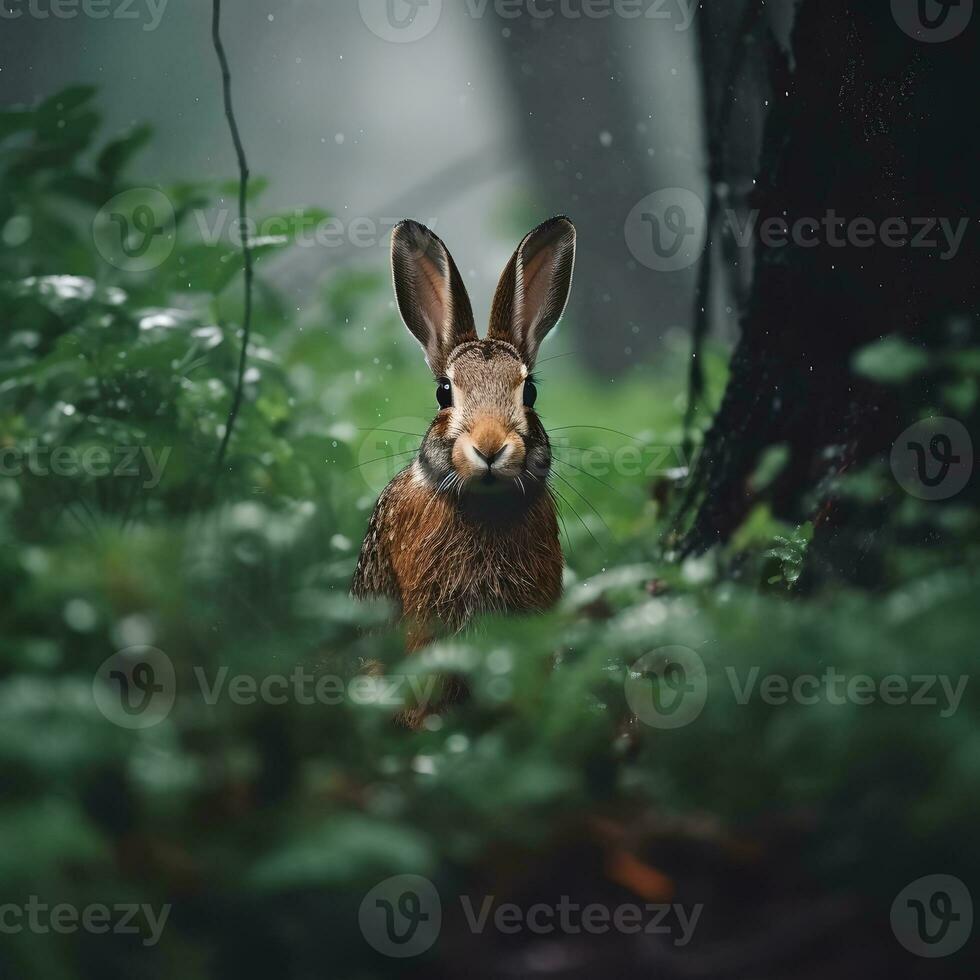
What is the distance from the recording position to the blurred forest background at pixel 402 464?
1.76 metres

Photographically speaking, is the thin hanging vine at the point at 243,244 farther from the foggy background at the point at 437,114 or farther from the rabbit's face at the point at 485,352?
the rabbit's face at the point at 485,352

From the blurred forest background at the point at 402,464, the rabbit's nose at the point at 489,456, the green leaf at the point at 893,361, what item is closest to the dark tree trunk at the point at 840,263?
the blurred forest background at the point at 402,464

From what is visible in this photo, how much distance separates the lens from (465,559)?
133 inches

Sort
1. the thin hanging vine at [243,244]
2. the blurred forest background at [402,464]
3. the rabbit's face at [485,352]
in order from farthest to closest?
the thin hanging vine at [243,244] < the rabbit's face at [485,352] < the blurred forest background at [402,464]

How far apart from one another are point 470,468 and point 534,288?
91 cm

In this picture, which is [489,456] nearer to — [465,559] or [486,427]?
[486,427]

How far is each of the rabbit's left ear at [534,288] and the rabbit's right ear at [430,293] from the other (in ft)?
0.44

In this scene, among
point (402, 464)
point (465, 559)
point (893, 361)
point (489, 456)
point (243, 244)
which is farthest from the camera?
point (402, 464)

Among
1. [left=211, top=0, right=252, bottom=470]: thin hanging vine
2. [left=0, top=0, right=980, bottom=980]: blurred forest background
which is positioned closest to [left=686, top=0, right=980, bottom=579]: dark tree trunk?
[left=0, top=0, right=980, bottom=980]: blurred forest background

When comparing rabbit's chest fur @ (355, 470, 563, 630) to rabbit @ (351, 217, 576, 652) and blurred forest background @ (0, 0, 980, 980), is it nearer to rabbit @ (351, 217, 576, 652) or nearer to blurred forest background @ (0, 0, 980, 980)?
rabbit @ (351, 217, 576, 652)

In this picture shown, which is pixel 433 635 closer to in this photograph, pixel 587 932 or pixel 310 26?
pixel 587 932

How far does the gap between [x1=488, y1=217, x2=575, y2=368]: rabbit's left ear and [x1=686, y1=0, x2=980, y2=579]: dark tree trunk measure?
0.78m

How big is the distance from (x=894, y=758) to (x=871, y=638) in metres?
0.22

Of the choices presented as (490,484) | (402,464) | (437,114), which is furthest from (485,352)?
(437,114)
